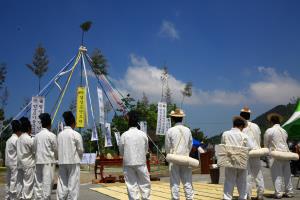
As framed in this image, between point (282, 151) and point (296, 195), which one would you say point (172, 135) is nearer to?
point (282, 151)

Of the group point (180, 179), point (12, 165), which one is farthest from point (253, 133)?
point (12, 165)

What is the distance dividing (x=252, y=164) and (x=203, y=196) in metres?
1.46

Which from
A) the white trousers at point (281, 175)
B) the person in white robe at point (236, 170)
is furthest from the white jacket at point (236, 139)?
the white trousers at point (281, 175)

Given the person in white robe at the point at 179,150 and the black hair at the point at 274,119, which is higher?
the black hair at the point at 274,119

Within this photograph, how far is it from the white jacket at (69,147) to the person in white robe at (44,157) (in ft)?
0.92

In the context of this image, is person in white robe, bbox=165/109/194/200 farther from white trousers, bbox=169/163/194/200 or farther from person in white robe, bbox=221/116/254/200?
person in white robe, bbox=221/116/254/200

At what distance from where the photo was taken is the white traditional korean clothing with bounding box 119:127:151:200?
770cm

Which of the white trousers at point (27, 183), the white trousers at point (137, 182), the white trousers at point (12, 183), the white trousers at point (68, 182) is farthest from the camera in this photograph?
the white trousers at point (12, 183)

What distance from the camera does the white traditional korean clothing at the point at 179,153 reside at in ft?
25.8

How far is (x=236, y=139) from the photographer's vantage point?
7.97m

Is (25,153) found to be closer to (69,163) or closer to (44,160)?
(44,160)

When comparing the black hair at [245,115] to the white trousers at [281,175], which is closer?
the black hair at [245,115]

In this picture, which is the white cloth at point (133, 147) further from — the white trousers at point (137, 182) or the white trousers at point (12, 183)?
the white trousers at point (12, 183)

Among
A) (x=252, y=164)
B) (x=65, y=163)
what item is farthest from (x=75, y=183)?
(x=252, y=164)
